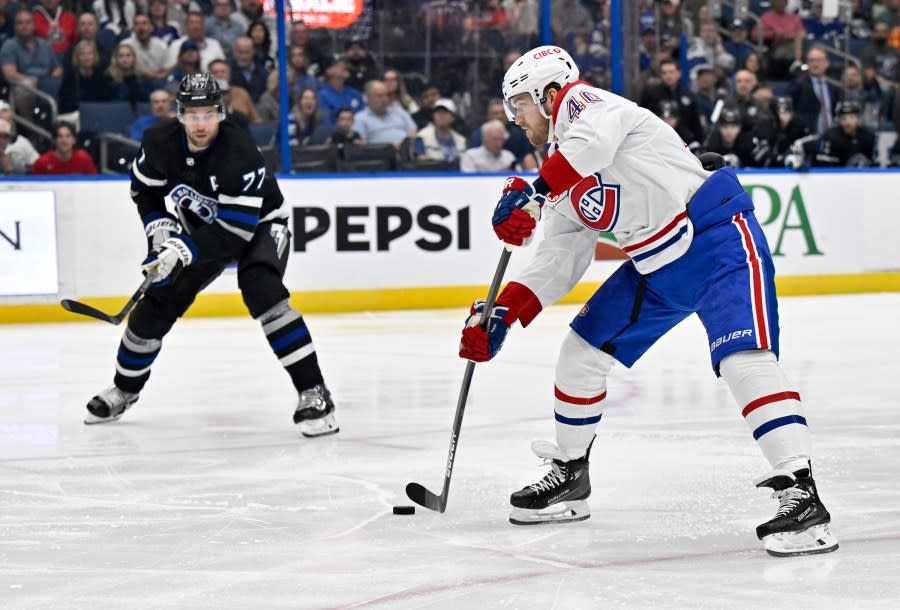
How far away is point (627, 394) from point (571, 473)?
2108 mm

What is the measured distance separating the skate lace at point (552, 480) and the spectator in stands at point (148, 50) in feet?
19.3

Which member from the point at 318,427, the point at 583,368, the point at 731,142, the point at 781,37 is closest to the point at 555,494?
the point at 583,368

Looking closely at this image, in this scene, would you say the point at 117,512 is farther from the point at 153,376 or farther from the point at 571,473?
the point at 153,376

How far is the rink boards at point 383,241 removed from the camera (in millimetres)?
8508

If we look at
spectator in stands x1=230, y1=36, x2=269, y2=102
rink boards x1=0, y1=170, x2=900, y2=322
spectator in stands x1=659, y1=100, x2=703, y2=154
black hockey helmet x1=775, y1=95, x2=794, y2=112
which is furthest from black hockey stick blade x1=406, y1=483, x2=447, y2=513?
black hockey helmet x1=775, y1=95, x2=794, y2=112

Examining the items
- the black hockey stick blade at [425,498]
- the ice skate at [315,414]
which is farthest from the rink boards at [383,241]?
the black hockey stick blade at [425,498]

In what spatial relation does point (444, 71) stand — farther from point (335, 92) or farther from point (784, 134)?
point (784, 134)

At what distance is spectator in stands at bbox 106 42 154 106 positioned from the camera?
8781mm

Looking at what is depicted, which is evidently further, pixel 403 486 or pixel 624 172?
pixel 403 486

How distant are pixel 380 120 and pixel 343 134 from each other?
276 millimetres

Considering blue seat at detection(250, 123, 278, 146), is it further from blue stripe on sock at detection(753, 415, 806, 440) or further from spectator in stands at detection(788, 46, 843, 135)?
blue stripe on sock at detection(753, 415, 806, 440)

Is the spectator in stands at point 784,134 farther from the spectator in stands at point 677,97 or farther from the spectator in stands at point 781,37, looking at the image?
the spectator in stands at point 677,97

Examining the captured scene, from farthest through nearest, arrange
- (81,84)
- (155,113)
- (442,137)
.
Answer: (442,137) → (155,113) → (81,84)

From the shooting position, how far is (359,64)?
929cm
